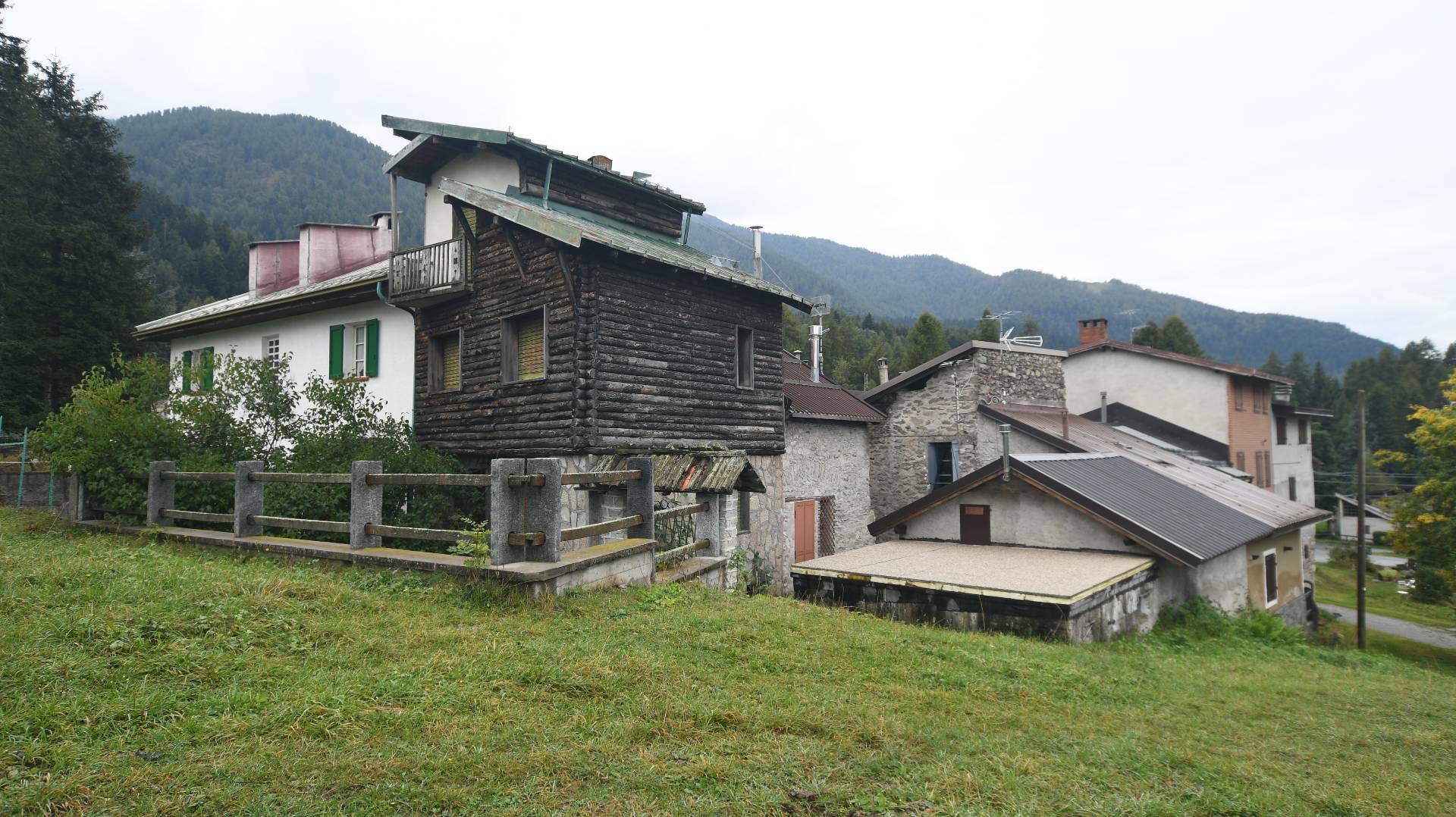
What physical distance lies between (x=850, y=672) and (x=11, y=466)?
20.5 m

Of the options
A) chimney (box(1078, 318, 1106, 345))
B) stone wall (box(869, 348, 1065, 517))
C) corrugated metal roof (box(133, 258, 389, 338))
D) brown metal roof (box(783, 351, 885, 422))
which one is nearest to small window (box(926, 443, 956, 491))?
stone wall (box(869, 348, 1065, 517))

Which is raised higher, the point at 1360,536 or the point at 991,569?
the point at 991,569

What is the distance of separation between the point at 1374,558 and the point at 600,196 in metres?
64.8

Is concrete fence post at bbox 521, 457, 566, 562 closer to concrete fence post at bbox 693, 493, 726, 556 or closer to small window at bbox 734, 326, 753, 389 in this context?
concrete fence post at bbox 693, 493, 726, 556

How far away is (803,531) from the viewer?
65.7 ft

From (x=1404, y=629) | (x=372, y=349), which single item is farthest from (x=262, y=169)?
(x=1404, y=629)

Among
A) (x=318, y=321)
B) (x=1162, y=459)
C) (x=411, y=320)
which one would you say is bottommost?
(x=1162, y=459)

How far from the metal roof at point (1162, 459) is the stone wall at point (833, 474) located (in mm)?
4151

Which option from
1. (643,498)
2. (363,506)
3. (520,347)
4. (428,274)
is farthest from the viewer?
(428,274)

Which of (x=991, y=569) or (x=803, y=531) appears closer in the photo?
(x=991, y=569)

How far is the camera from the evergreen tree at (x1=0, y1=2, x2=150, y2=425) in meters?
25.7

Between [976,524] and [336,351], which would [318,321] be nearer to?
[336,351]

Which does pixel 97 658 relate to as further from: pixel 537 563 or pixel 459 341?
pixel 459 341

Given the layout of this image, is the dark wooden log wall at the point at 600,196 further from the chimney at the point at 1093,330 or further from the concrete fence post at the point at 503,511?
the chimney at the point at 1093,330
